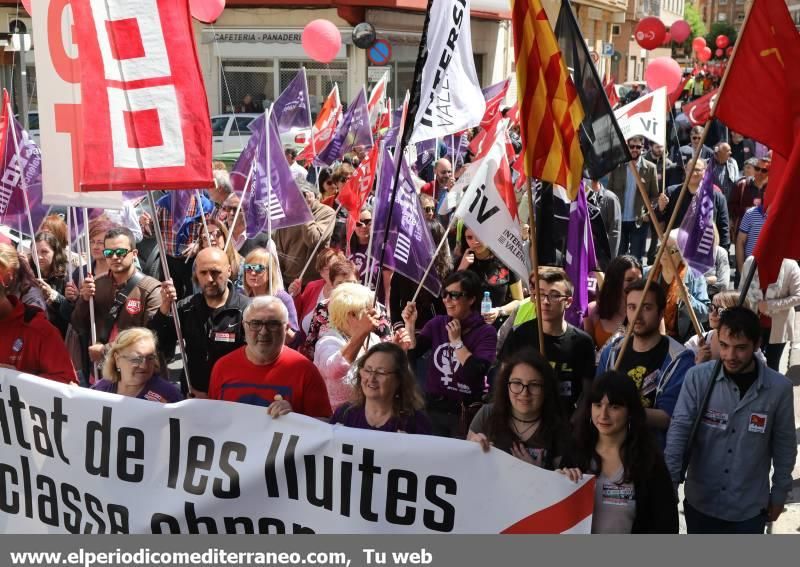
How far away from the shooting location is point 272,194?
905 cm

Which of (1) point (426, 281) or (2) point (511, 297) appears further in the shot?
(2) point (511, 297)

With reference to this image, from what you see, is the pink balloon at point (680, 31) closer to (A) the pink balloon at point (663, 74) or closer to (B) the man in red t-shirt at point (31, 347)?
(A) the pink balloon at point (663, 74)

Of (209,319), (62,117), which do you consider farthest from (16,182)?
(209,319)

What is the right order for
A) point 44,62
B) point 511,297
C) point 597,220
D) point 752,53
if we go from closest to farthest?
point 752,53
point 44,62
point 511,297
point 597,220

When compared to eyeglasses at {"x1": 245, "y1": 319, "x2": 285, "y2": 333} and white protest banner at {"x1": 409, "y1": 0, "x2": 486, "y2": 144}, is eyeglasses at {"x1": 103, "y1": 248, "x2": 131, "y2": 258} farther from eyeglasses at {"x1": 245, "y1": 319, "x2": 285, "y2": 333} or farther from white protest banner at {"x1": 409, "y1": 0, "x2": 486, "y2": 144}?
eyeglasses at {"x1": 245, "y1": 319, "x2": 285, "y2": 333}

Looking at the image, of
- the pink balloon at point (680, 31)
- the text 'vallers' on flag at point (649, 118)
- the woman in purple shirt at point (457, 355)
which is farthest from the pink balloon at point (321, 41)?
the pink balloon at point (680, 31)

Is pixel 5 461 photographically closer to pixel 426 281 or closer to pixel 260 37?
pixel 426 281

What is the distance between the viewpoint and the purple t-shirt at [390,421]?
4703 millimetres

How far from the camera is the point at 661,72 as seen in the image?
809 inches

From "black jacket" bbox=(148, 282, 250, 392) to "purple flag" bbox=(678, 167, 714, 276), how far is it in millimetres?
3078

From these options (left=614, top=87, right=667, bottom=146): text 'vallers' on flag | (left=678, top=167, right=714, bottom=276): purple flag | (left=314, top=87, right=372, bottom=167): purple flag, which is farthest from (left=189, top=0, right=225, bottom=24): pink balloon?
(left=678, top=167, right=714, bottom=276): purple flag
